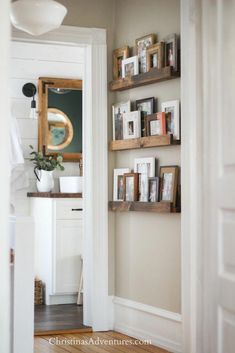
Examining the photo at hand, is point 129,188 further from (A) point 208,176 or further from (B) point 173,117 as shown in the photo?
(A) point 208,176

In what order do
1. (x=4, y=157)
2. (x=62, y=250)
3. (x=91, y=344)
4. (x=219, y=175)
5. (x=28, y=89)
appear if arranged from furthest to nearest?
(x=28, y=89)
(x=62, y=250)
(x=91, y=344)
(x=219, y=175)
(x=4, y=157)

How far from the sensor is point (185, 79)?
134 inches

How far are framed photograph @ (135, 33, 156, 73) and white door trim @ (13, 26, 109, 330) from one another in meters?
0.31

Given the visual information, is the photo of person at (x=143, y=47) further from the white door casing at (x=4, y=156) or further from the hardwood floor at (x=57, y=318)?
the white door casing at (x=4, y=156)

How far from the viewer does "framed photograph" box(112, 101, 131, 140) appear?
4125 mm

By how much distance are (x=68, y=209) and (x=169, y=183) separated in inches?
68.1

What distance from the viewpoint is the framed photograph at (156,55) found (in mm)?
3797

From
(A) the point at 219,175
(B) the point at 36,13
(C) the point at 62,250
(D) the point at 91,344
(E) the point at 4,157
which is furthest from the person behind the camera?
(C) the point at 62,250

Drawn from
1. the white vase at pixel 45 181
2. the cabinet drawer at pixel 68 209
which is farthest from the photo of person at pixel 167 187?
the white vase at pixel 45 181

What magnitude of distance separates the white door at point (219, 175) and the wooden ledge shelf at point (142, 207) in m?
0.49

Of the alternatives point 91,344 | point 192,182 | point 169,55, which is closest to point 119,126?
point 169,55

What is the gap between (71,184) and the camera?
566cm

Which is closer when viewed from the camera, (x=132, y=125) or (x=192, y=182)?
(x=192, y=182)

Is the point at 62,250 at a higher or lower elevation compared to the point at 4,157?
lower
